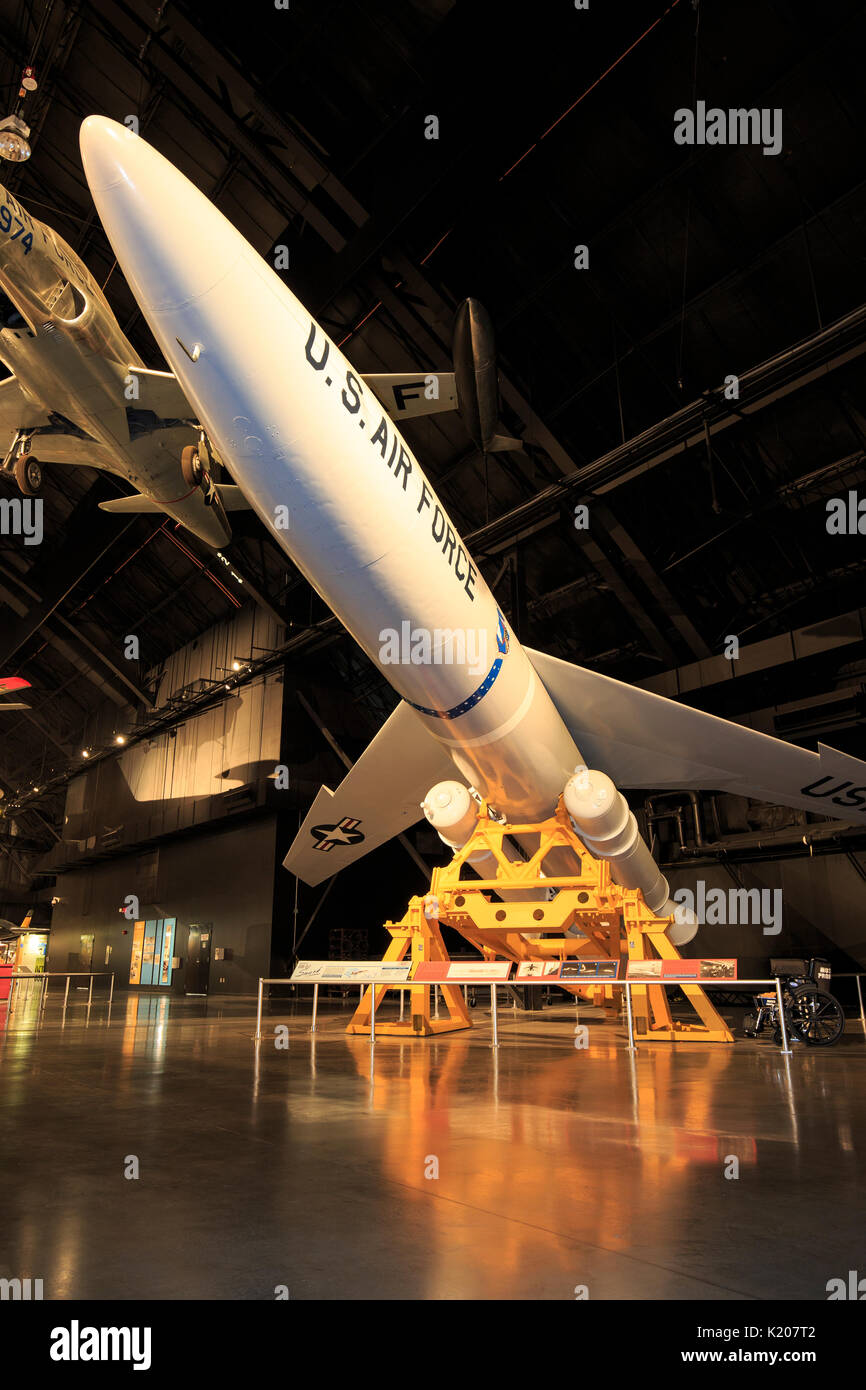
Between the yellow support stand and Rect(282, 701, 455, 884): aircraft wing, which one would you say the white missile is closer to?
Rect(282, 701, 455, 884): aircraft wing

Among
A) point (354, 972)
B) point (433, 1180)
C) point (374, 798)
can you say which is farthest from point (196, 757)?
point (433, 1180)

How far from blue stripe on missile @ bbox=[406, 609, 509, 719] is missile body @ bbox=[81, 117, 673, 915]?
1cm

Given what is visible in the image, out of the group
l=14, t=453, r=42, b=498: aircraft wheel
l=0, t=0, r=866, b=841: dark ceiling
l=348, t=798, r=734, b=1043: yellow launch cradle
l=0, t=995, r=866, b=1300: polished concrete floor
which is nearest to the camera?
l=0, t=995, r=866, b=1300: polished concrete floor

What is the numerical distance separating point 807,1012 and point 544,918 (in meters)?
3.09

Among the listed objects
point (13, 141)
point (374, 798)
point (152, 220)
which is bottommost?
point (374, 798)

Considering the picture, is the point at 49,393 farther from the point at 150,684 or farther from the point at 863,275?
the point at 150,684

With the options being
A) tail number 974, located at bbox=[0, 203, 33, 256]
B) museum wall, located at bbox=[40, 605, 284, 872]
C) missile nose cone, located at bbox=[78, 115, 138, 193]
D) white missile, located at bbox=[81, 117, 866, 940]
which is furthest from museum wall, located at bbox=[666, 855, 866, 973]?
tail number 974, located at bbox=[0, 203, 33, 256]

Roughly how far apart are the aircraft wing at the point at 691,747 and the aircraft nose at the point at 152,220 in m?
5.03

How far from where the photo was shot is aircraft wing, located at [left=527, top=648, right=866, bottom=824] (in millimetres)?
8031

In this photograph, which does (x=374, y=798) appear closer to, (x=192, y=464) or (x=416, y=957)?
(x=416, y=957)

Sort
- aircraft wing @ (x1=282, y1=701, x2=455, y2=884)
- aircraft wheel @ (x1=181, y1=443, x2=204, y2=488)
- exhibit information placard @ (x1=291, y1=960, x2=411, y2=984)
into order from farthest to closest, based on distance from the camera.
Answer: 1. aircraft wheel @ (x1=181, y1=443, x2=204, y2=488)
2. aircraft wing @ (x1=282, y1=701, x2=455, y2=884)
3. exhibit information placard @ (x1=291, y1=960, x2=411, y2=984)

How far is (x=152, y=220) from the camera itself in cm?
392

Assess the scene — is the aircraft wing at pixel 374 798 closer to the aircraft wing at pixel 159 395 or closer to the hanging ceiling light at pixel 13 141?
the aircraft wing at pixel 159 395
